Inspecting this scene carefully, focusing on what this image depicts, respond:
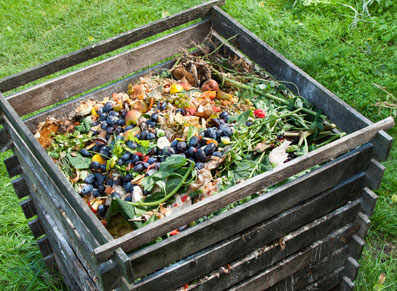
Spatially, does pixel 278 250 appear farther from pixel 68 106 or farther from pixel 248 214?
pixel 68 106

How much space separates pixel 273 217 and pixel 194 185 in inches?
15.8

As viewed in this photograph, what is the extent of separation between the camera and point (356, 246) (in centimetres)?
285

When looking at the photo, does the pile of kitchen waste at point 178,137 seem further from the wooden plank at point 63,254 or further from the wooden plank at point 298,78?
the wooden plank at point 63,254

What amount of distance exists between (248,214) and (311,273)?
0.79 meters

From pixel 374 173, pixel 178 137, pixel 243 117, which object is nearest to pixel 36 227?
pixel 178 137

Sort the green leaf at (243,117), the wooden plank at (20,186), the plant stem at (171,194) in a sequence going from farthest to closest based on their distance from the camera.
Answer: the wooden plank at (20,186), the green leaf at (243,117), the plant stem at (171,194)

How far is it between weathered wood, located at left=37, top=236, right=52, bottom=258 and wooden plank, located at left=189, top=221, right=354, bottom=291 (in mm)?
1404

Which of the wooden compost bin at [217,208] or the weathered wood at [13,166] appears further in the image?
the weathered wood at [13,166]

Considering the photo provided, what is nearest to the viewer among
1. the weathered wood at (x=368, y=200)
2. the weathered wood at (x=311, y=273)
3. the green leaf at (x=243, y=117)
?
the weathered wood at (x=368, y=200)

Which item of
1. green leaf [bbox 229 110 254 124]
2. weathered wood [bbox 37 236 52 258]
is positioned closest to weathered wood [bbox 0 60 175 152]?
weathered wood [bbox 37 236 52 258]

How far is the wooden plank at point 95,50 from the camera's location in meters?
2.98

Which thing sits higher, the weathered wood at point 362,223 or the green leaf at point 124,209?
the green leaf at point 124,209

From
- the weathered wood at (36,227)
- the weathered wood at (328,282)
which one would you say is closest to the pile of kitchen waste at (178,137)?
the weathered wood at (36,227)

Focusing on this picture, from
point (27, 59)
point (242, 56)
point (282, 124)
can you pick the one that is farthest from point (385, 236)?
point (27, 59)
